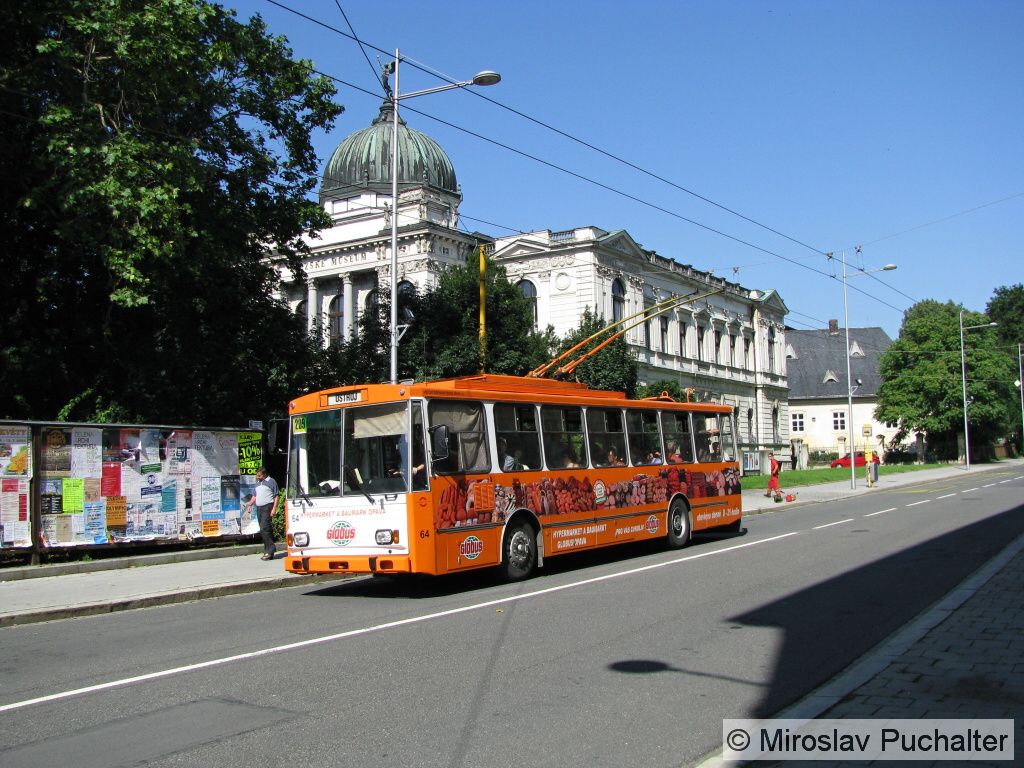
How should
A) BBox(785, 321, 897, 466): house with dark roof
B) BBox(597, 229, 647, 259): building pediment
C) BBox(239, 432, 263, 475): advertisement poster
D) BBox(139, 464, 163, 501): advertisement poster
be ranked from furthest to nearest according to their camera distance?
1. BBox(785, 321, 897, 466): house with dark roof
2. BBox(597, 229, 647, 259): building pediment
3. BBox(239, 432, 263, 475): advertisement poster
4. BBox(139, 464, 163, 501): advertisement poster

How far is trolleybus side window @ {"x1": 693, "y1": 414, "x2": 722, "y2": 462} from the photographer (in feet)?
63.8

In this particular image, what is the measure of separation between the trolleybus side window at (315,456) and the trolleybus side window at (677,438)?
7266mm

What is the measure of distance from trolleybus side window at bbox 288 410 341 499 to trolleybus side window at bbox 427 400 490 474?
139 cm

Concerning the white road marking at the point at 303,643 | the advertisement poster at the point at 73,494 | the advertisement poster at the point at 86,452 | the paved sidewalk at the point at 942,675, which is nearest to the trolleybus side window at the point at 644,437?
the white road marking at the point at 303,643

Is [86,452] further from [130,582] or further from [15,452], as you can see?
[130,582]

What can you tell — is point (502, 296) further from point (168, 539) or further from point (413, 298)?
point (168, 539)

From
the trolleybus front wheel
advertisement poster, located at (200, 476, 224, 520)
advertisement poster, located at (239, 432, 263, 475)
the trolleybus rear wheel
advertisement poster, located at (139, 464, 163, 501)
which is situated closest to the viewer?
the trolleybus rear wheel

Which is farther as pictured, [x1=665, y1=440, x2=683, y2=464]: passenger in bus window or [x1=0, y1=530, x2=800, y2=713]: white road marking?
[x1=665, y1=440, x2=683, y2=464]: passenger in bus window

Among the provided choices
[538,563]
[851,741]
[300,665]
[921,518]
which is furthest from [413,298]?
[851,741]

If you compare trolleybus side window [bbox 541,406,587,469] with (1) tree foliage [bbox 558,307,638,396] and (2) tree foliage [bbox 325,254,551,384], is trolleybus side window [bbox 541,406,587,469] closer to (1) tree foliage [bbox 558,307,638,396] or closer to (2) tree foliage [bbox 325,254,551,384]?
(2) tree foliage [bbox 325,254,551,384]

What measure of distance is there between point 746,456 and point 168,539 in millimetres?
62993

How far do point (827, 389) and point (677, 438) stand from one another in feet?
281

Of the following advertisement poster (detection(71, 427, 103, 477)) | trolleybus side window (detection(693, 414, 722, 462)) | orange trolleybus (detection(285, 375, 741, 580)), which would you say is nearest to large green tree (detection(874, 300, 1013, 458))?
trolleybus side window (detection(693, 414, 722, 462))

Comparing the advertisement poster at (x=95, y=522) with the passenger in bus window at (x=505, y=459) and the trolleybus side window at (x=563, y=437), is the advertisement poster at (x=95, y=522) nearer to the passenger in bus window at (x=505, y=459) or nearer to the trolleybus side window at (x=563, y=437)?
the passenger in bus window at (x=505, y=459)
